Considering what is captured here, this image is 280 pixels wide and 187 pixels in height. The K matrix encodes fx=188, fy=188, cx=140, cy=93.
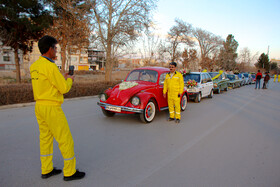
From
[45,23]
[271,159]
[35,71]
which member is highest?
[45,23]

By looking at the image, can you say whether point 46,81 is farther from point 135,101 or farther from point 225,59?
point 225,59

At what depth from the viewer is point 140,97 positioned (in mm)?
5902

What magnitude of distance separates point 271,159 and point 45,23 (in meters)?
16.1

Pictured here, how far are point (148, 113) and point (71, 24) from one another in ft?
41.2

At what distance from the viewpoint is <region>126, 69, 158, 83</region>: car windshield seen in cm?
708

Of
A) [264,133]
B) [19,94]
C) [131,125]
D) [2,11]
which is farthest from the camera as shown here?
[2,11]

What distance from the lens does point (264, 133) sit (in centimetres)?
547

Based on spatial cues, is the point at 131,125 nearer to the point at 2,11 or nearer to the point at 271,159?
the point at 271,159

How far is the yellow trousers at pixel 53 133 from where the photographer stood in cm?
262

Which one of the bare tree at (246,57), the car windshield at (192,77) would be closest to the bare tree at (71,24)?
the car windshield at (192,77)

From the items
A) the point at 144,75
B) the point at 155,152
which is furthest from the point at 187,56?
the point at 155,152

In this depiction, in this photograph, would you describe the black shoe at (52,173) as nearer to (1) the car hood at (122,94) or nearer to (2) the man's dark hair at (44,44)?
(2) the man's dark hair at (44,44)

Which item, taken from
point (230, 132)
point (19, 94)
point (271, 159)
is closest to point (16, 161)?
point (271, 159)

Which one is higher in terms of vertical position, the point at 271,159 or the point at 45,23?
the point at 45,23
